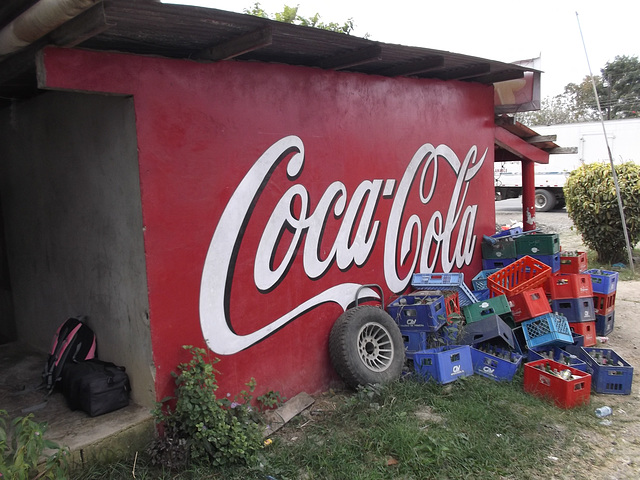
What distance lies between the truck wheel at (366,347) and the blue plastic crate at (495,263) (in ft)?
9.62

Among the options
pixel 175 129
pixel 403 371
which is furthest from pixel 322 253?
pixel 175 129

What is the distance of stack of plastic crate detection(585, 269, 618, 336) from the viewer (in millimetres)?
7035

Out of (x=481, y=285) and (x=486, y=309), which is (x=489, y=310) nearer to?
(x=486, y=309)

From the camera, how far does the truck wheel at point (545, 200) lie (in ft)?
70.3

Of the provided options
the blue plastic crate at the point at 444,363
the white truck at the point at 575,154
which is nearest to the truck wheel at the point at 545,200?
the white truck at the point at 575,154

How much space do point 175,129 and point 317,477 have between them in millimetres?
2891

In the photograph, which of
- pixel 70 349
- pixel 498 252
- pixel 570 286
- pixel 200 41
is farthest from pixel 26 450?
pixel 498 252

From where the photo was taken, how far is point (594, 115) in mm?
44094

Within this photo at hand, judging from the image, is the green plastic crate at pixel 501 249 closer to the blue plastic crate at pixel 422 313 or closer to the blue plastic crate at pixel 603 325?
the blue plastic crate at pixel 603 325

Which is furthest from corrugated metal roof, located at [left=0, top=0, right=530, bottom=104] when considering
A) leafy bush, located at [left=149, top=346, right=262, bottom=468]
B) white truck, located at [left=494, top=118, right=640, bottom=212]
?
white truck, located at [left=494, top=118, right=640, bottom=212]

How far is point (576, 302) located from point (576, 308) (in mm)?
75

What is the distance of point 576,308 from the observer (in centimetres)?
661

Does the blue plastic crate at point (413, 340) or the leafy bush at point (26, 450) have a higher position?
the leafy bush at point (26, 450)

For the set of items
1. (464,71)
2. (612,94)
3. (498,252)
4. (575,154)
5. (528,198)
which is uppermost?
(612,94)
